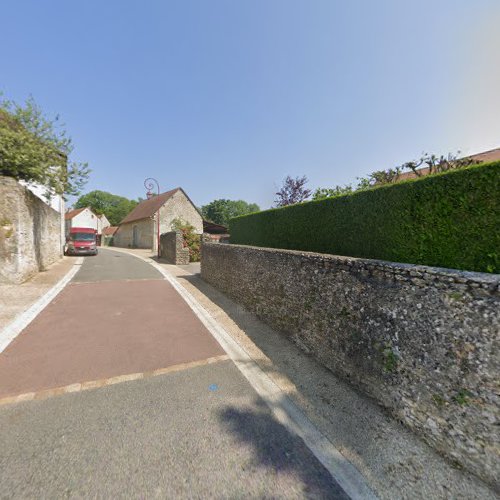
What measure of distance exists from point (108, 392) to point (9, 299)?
5.62 meters

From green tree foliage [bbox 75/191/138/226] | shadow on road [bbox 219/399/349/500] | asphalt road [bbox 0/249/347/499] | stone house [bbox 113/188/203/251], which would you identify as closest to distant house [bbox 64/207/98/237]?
green tree foliage [bbox 75/191/138/226]

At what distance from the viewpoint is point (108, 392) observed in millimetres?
2943

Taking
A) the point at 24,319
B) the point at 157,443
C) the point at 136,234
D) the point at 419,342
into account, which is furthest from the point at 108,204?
the point at 419,342

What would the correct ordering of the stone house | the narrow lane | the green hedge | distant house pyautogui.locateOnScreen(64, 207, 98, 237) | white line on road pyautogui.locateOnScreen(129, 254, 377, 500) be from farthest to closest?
distant house pyautogui.locateOnScreen(64, 207, 98, 237) → the stone house → the narrow lane → the green hedge → white line on road pyautogui.locateOnScreen(129, 254, 377, 500)

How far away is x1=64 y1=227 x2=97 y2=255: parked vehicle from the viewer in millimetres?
17203

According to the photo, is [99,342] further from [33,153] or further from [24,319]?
[33,153]

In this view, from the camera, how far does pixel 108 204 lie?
70.2m

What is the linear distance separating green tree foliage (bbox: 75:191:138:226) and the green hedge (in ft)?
213

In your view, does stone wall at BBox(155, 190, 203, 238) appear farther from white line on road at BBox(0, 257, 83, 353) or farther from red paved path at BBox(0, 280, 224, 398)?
red paved path at BBox(0, 280, 224, 398)

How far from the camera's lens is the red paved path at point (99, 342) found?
329cm

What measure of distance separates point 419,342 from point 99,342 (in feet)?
16.1

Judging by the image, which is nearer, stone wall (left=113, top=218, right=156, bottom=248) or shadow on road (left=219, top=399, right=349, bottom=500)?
shadow on road (left=219, top=399, right=349, bottom=500)

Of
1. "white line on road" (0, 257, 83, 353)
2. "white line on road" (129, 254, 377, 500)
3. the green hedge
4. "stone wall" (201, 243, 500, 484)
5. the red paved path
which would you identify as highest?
the green hedge

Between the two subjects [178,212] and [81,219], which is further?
[81,219]
